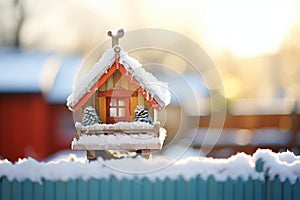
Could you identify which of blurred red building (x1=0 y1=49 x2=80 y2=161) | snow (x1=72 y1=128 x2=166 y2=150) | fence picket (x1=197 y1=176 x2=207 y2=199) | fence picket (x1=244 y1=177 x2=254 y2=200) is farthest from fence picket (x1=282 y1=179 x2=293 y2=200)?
blurred red building (x1=0 y1=49 x2=80 y2=161)

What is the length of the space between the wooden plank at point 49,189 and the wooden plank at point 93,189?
141 millimetres

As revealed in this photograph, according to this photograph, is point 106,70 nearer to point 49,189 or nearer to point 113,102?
point 113,102

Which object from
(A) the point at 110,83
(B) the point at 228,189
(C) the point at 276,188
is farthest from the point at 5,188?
(C) the point at 276,188

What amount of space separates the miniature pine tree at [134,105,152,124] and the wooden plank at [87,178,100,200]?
342 mm

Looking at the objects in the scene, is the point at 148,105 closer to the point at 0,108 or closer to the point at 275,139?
the point at 0,108

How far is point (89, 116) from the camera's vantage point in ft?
5.58

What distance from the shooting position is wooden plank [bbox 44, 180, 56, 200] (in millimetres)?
1896

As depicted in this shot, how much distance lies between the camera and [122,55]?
1698mm

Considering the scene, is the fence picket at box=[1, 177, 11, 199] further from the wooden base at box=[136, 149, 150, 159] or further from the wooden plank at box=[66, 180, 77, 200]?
the wooden base at box=[136, 149, 150, 159]

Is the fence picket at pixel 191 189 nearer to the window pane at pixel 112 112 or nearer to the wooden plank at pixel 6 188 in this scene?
the window pane at pixel 112 112

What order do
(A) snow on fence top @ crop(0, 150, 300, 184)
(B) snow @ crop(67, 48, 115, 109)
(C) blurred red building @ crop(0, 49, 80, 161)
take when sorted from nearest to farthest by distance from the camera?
(B) snow @ crop(67, 48, 115, 109) < (A) snow on fence top @ crop(0, 150, 300, 184) < (C) blurred red building @ crop(0, 49, 80, 161)

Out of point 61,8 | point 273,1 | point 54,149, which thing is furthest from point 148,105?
point 54,149

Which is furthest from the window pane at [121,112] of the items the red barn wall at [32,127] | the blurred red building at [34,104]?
the red barn wall at [32,127]

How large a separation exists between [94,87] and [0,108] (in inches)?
Answer: 97.5
